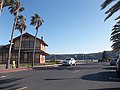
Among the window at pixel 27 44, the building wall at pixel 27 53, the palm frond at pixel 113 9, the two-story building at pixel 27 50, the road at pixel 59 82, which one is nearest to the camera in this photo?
the road at pixel 59 82

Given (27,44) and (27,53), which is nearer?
(27,53)

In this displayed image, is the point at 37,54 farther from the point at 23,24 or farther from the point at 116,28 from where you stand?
the point at 116,28

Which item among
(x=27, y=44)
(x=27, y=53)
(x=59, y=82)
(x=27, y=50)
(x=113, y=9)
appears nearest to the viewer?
(x=59, y=82)

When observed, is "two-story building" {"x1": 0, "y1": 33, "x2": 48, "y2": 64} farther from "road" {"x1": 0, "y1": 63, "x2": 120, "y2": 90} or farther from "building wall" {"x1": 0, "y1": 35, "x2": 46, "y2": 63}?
"road" {"x1": 0, "y1": 63, "x2": 120, "y2": 90}

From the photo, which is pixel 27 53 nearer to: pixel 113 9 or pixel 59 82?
pixel 113 9

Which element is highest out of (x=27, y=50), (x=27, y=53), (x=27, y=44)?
(x=27, y=44)

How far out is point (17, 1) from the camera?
1578 inches

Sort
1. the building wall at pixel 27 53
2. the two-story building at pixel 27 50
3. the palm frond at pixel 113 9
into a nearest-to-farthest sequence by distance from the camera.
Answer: the palm frond at pixel 113 9, the two-story building at pixel 27 50, the building wall at pixel 27 53

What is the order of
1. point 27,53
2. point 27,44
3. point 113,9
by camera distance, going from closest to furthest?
Answer: point 113,9 < point 27,53 < point 27,44

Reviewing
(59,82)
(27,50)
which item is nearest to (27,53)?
(27,50)

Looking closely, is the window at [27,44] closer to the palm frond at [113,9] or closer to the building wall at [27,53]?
the building wall at [27,53]

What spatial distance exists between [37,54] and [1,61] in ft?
34.5

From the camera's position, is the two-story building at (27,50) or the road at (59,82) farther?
the two-story building at (27,50)

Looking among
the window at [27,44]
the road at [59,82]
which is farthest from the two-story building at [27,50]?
the road at [59,82]
